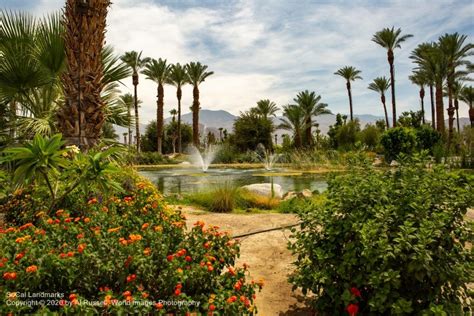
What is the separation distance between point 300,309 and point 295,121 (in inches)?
1379

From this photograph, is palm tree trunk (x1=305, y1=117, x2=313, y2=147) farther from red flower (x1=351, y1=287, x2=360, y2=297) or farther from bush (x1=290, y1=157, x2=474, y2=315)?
red flower (x1=351, y1=287, x2=360, y2=297)

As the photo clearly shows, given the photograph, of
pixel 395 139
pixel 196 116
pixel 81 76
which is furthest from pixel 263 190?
pixel 196 116

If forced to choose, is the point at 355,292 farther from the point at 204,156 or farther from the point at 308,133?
the point at 308,133

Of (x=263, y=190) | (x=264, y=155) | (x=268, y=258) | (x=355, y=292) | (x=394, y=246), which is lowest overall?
(x=268, y=258)

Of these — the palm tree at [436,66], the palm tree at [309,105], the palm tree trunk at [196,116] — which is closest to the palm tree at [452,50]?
the palm tree at [436,66]

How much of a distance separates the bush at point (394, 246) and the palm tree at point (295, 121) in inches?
1360

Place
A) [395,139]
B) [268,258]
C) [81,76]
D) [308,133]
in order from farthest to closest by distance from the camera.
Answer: [308,133], [395,139], [81,76], [268,258]

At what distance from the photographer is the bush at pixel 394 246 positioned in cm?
212

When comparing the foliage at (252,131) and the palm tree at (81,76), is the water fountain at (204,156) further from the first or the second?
the palm tree at (81,76)

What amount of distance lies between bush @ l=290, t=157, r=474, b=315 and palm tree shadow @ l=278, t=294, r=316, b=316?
0.43 m

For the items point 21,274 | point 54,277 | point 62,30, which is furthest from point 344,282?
point 62,30

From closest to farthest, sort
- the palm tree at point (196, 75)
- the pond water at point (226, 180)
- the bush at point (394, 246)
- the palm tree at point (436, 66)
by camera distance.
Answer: the bush at point (394, 246), the pond water at point (226, 180), the palm tree at point (436, 66), the palm tree at point (196, 75)

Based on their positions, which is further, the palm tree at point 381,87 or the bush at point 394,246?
the palm tree at point 381,87

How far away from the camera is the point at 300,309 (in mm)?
3035
